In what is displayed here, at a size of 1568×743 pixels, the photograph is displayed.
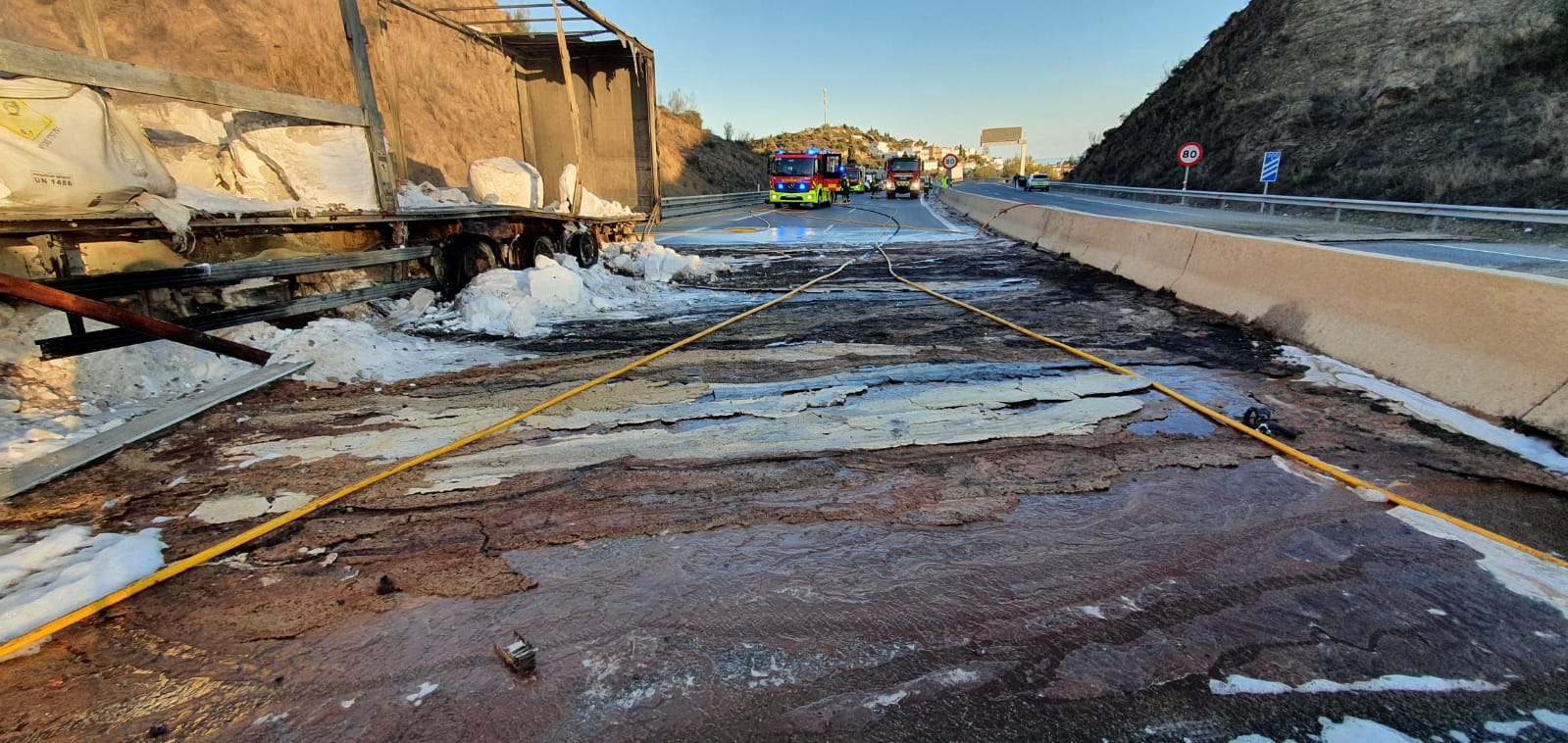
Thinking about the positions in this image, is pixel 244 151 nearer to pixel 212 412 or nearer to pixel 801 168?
pixel 212 412

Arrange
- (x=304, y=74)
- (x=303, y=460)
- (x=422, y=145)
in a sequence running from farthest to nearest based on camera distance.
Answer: (x=422, y=145) → (x=304, y=74) → (x=303, y=460)

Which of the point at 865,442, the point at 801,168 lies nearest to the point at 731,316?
the point at 865,442

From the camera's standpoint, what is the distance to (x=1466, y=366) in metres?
4.47

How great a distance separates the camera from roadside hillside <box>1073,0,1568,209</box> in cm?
1862

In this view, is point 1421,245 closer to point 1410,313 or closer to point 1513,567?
point 1410,313

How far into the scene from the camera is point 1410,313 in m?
4.97

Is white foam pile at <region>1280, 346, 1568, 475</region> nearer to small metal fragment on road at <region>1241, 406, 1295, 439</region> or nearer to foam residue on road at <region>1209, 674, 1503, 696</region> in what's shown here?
small metal fragment on road at <region>1241, 406, 1295, 439</region>

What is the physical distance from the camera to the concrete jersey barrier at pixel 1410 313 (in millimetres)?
4051

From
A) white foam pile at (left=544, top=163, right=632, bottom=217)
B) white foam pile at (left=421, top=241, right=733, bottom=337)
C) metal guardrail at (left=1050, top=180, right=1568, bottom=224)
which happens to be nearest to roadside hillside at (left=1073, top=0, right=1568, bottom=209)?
metal guardrail at (left=1050, top=180, right=1568, bottom=224)

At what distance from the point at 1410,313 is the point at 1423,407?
94 centimetres

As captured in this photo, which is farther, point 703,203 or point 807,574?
point 703,203

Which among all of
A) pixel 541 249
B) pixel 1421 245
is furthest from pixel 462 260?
pixel 1421 245

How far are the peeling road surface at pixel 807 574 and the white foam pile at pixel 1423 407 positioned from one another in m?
0.19

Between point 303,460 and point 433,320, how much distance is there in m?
4.14
